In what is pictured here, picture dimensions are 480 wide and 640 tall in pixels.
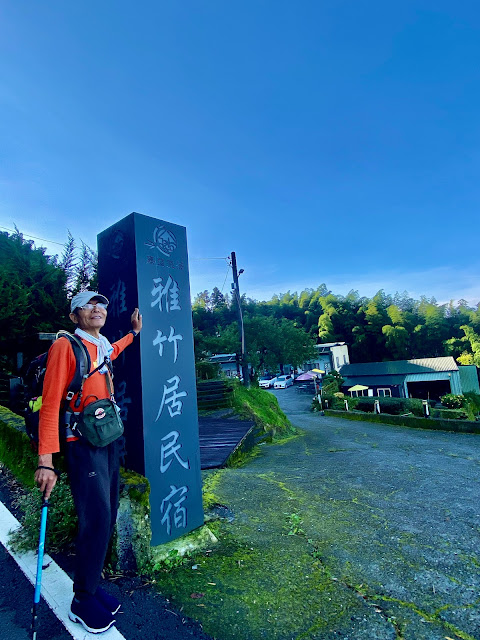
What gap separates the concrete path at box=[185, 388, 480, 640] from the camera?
177 cm

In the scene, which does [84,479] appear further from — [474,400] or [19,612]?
[474,400]

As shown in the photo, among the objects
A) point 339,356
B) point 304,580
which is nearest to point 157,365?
point 304,580

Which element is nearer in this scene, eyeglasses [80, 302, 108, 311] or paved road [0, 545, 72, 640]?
paved road [0, 545, 72, 640]

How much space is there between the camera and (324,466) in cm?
504

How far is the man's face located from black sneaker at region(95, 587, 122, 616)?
1455 millimetres

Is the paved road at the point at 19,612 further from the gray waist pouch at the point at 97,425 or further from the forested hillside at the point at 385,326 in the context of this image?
the forested hillside at the point at 385,326

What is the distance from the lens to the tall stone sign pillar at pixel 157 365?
246cm

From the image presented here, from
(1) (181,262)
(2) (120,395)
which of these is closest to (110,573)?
(2) (120,395)

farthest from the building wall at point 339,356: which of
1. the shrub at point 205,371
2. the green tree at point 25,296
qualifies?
the green tree at point 25,296

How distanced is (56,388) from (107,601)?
117cm

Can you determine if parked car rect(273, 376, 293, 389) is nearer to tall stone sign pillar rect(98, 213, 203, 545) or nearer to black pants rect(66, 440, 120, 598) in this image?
tall stone sign pillar rect(98, 213, 203, 545)

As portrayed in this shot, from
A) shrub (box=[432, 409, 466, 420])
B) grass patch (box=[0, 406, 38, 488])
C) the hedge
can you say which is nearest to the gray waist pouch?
grass patch (box=[0, 406, 38, 488])

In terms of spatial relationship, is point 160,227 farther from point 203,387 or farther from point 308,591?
point 203,387

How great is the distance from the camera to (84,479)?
1817 mm
